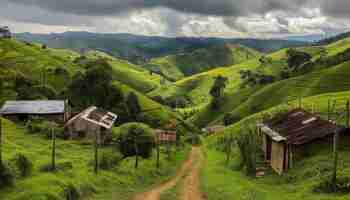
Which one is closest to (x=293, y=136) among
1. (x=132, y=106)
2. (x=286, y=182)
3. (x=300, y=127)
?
(x=300, y=127)

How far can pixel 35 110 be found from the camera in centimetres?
8088

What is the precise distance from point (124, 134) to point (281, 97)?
94044 millimetres

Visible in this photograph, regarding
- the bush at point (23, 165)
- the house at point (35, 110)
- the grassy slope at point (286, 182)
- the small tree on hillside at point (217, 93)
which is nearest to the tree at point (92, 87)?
the house at point (35, 110)

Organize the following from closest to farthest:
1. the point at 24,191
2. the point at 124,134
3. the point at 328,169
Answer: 1. the point at 24,191
2. the point at 328,169
3. the point at 124,134

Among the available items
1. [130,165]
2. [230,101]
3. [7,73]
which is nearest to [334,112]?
[130,165]

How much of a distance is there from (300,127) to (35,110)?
50.2m

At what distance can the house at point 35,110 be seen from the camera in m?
79.4

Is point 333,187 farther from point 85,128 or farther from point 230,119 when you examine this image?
point 230,119

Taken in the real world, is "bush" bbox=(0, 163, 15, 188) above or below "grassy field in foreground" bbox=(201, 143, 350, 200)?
above

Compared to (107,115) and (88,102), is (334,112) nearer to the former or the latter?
(107,115)

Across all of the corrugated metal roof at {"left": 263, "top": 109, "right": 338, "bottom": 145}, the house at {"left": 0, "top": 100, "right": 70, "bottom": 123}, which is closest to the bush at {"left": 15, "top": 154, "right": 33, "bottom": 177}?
the corrugated metal roof at {"left": 263, "top": 109, "right": 338, "bottom": 145}

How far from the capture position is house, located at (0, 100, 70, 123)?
7944 centimetres

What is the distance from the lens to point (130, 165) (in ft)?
172

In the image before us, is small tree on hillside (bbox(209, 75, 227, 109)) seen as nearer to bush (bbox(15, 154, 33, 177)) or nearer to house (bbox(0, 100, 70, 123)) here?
house (bbox(0, 100, 70, 123))
